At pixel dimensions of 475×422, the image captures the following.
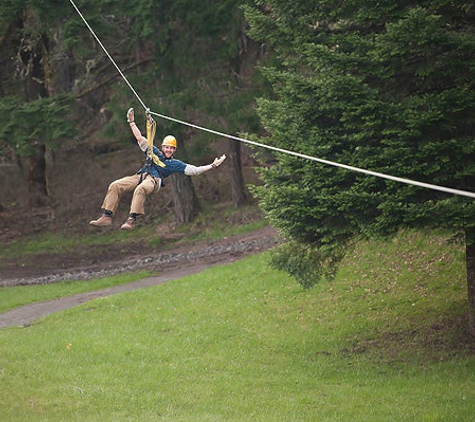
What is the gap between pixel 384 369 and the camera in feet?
47.0

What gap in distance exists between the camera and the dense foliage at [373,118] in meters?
12.1

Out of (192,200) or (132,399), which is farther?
(192,200)

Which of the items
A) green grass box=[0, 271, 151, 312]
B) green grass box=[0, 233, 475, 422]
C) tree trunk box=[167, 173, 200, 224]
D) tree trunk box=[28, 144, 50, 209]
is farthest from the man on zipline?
tree trunk box=[28, 144, 50, 209]

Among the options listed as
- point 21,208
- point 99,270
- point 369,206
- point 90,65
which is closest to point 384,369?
point 369,206

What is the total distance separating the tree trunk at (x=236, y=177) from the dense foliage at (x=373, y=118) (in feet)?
49.6

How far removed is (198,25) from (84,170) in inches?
483

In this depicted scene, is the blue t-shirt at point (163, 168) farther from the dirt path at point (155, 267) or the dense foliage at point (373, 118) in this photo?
the dirt path at point (155, 267)

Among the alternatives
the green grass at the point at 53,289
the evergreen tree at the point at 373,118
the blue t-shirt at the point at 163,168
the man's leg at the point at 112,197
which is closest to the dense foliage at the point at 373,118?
the evergreen tree at the point at 373,118

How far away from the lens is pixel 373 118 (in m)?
12.4

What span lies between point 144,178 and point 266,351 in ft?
17.3

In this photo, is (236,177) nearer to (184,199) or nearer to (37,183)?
(184,199)

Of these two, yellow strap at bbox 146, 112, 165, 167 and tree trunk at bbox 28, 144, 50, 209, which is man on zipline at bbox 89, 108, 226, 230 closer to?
yellow strap at bbox 146, 112, 165, 167

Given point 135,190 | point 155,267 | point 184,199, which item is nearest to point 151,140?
point 135,190

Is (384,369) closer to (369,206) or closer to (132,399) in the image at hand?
A: (369,206)
